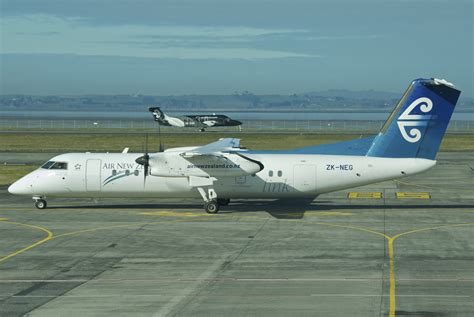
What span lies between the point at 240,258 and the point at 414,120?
13554 mm

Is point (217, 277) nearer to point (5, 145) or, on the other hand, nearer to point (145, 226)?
point (145, 226)

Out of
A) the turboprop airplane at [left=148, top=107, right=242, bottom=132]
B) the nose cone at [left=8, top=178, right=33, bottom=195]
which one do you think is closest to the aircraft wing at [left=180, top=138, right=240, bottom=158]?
the nose cone at [left=8, top=178, right=33, bottom=195]

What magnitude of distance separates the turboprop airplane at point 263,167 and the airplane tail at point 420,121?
0.05 meters

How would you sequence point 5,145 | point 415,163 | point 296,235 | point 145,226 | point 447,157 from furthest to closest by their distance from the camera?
1. point 5,145
2. point 447,157
3. point 415,163
4. point 145,226
5. point 296,235

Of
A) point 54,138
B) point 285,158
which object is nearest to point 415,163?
point 285,158

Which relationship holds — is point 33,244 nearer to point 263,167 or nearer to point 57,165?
point 57,165

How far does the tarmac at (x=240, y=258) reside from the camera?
63.6 ft

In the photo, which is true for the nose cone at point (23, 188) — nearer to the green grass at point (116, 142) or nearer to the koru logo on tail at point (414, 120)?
the koru logo on tail at point (414, 120)

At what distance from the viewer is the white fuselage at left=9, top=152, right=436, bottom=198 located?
35.0 meters

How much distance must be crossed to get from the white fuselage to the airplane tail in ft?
1.55

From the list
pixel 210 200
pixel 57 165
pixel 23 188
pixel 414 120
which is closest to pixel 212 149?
pixel 210 200

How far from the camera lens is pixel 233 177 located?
35812 millimetres

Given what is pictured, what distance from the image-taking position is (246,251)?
1049 inches

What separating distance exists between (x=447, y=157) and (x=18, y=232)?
46500mm
